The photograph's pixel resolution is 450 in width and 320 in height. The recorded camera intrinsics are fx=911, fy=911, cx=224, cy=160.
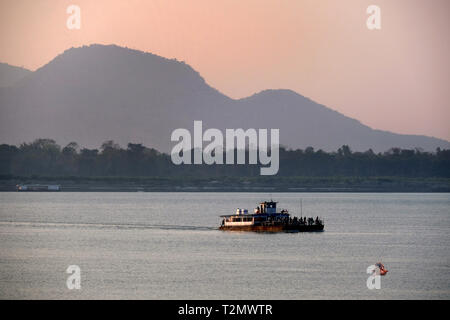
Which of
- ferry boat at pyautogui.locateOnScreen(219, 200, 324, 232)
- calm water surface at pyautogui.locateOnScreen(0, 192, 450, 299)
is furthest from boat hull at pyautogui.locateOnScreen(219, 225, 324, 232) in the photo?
calm water surface at pyautogui.locateOnScreen(0, 192, 450, 299)

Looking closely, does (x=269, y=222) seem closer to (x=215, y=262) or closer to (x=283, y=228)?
(x=283, y=228)

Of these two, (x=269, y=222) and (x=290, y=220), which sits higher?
(x=290, y=220)

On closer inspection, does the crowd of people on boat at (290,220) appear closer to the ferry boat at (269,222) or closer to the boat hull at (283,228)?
the ferry boat at (269,222)

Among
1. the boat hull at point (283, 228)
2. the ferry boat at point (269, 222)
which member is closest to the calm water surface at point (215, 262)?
the boat hull at point (283, 228)

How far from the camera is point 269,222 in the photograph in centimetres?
14500

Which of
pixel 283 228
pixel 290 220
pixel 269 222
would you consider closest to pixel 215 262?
pixel 283 228

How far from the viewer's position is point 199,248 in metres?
118

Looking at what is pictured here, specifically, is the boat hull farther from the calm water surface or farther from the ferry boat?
the calm water surface

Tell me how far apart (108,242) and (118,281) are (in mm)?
42222

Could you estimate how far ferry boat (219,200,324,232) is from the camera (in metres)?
143

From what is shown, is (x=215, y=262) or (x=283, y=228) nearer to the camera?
(x=215, y=262)

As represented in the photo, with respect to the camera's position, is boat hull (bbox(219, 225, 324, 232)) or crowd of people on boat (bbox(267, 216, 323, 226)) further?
crowd of people on boat (bbox(267, 216, 323, 226))

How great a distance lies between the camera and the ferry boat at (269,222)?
14300cm
